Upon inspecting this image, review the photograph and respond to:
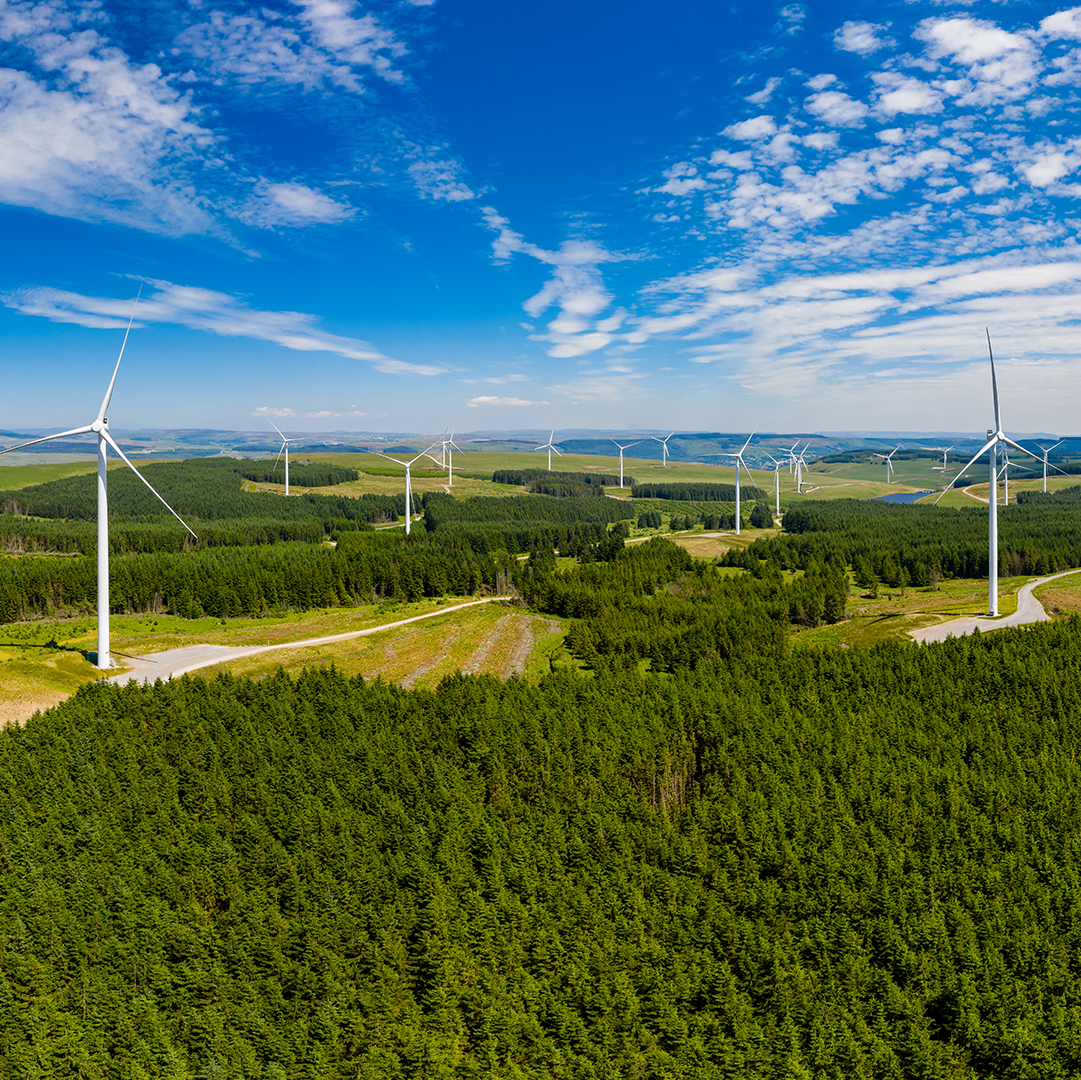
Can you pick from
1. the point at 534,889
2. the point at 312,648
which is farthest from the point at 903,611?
the point at 534,889

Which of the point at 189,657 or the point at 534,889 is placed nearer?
the point at 534,889

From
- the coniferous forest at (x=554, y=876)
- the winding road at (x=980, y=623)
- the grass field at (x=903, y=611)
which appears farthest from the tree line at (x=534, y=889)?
the grass field at (x=903, y=611)


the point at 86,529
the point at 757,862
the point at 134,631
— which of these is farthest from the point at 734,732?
the point at 86,529

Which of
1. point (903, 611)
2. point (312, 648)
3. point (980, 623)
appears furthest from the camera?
point (903, 611)

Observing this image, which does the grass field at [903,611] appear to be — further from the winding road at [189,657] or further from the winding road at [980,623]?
the winding road at [189,657]

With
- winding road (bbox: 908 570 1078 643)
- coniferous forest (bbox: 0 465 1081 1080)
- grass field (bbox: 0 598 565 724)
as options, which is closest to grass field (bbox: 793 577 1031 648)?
winding road (bbox: 908 570 1078 643)

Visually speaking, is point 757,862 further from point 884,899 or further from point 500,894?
point 500,894

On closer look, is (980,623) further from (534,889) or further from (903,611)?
(534,889)
